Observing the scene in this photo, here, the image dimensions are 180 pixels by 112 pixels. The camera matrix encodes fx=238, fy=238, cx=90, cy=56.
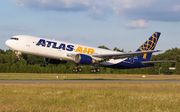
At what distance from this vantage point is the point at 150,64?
49531 millimetres

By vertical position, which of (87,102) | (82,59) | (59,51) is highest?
(59,51)

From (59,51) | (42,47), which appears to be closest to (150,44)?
(59,51)

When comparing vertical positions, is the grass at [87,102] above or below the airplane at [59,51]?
below

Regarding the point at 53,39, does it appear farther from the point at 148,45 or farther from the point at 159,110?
the point at 159,110

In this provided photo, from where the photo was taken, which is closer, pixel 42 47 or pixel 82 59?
pixel 42 47

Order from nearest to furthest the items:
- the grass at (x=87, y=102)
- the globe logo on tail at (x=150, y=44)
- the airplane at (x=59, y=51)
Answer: the grass at (x=87, y=102) → the airplane at (x=59, y=51) → the globe logo on tail at (x=150, y=44)

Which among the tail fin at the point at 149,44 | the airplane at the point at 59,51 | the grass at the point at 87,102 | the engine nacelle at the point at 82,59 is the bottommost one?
the grass at the point at 87,102

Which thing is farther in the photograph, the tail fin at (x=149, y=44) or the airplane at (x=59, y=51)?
the tail fin at (x=149, y=44)

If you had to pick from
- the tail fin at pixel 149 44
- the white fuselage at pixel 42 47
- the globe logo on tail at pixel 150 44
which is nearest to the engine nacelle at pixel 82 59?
the white fuselage at pixel 42 47

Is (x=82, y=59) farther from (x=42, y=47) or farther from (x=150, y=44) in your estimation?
(x=150, y=44)

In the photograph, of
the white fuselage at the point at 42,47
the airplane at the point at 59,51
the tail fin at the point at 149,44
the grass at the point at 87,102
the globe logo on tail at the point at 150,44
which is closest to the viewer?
the grass at the point at 87,102

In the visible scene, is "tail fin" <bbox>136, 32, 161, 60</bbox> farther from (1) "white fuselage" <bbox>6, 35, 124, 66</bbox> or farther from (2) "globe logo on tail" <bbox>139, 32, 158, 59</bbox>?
(1) "white fuselage" <bbox>6, 35, 124, 66</bbox>

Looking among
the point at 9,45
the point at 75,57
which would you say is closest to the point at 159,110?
the point at 75,57

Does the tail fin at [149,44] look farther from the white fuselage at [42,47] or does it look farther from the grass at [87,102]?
the grass at [87,102]
